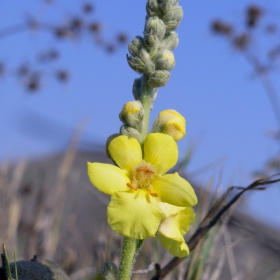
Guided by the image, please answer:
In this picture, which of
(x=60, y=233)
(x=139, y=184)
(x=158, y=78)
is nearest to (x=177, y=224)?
(x=139, y=184)

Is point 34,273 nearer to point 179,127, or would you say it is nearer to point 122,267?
point 122,267

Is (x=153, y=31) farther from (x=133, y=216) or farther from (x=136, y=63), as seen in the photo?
(x=133, y=216)

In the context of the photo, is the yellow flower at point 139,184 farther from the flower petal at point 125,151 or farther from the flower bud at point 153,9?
the flower bud at point 153,9

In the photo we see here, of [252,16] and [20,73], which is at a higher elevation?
[252,16]

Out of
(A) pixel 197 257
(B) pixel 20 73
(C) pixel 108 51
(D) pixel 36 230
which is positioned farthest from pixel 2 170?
(A) pixel 197 257

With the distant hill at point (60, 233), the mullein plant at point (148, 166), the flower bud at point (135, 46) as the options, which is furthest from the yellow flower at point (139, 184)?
the distant hill at point (60, 233)

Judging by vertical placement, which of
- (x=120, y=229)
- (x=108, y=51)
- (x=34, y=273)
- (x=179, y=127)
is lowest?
(x=34, y=273)
